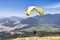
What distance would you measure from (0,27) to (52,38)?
42.4 m

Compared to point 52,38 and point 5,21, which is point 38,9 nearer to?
point 52,38

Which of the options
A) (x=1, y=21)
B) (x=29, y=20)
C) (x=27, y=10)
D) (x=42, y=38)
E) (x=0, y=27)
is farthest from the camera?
(x=29, y=20)

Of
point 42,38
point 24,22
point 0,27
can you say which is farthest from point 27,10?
point 24,22

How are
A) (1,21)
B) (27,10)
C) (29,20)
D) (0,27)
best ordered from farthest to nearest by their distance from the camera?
(29,20), (1,21), (0,27), (27,10)

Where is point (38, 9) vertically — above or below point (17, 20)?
above

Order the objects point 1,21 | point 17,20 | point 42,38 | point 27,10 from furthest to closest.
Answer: point 17,20 → point 1,21 → point 42,38 → point 27,10

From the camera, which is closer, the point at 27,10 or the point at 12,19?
the point at 27,10

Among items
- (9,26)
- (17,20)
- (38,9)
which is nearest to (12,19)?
(17,20)

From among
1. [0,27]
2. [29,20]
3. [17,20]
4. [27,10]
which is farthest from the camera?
[29,20]

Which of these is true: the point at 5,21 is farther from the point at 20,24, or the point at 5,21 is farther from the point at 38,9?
the point at 38,9

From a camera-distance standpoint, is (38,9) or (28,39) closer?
(38,9)

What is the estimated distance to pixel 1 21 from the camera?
84312 millimetres

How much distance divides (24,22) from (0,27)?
810 inches

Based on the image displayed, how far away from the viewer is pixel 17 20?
295 feet
